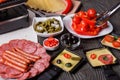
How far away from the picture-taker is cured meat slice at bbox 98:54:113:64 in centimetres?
120

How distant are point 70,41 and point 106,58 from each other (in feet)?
0.67

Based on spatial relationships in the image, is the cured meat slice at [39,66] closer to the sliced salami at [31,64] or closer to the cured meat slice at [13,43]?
the sliced salami at [31,64]

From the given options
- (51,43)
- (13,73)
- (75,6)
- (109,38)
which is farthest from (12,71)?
(75,6)

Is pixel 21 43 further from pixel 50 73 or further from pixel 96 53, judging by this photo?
pixel 96 53

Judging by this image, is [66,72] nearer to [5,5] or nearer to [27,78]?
[27,78]

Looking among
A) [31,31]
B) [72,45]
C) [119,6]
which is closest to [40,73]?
[72,45]

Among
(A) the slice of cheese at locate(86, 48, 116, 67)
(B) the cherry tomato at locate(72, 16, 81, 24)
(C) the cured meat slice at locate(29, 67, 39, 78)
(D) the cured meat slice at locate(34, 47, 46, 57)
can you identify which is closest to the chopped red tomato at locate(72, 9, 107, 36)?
(B) the cherry tomato at locate(72, 16, 81, 24)

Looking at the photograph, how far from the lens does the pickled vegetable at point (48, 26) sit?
138cm

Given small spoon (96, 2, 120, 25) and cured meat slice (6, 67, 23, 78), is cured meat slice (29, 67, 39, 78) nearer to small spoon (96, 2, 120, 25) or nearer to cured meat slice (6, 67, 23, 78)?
cured meat slice (6, 67, 23, 78)

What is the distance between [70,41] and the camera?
1.31 m

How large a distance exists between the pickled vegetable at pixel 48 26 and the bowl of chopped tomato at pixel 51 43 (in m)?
0.07

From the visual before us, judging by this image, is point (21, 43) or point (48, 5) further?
point (48, 5)

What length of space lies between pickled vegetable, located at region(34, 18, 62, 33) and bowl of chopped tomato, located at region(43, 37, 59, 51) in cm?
7

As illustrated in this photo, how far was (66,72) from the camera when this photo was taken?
1187 mm
